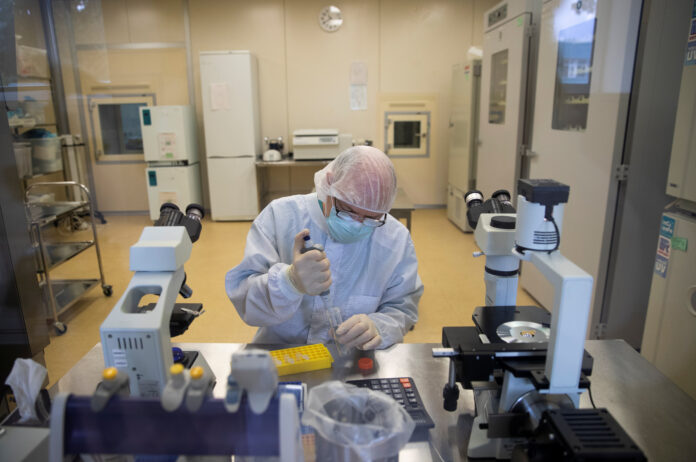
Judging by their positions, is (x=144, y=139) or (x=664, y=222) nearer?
(x=664, y=222)

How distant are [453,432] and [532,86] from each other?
9.01 feet

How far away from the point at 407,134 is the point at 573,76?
286 centimetres

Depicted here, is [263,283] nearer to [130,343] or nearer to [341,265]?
[341,265]

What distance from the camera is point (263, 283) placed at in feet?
3.67

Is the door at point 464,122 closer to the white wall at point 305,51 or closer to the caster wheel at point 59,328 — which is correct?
the white wall at point 305,51

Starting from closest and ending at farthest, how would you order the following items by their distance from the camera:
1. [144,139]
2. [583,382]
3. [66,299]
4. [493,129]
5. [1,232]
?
[583,382]
[1,232]
[66,299]
[493,129]
[144,139]

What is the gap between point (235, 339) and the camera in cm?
248

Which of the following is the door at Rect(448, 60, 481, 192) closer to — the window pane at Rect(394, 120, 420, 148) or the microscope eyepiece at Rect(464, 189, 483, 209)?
the window pane at Rect(394, 120, 420, 148)

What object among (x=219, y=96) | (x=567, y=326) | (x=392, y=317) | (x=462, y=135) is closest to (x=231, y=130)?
(x=219, y=96)

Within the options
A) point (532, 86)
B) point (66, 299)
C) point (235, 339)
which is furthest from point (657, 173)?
point (66, 299)

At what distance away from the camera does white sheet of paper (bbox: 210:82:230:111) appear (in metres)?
4.58

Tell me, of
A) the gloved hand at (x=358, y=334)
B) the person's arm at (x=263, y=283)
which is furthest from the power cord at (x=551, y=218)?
the person's arm at (x=263, y=283)

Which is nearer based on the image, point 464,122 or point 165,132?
point 464,122

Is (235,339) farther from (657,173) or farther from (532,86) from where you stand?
(532,86)
